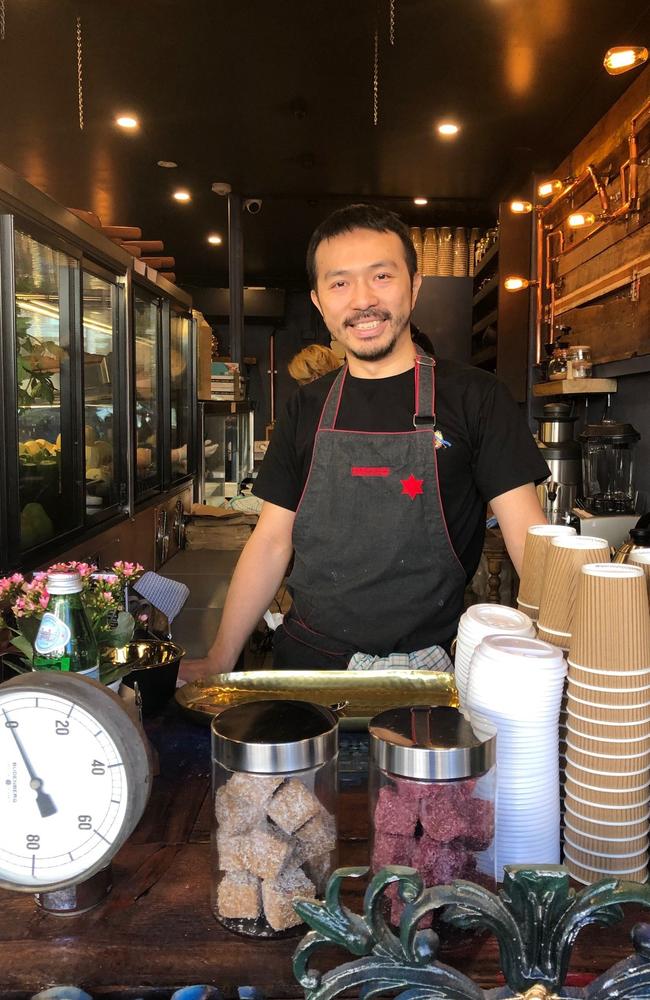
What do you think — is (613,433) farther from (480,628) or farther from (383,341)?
(480,628)

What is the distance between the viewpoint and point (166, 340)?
4.05m

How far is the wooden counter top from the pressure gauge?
0.21 ft

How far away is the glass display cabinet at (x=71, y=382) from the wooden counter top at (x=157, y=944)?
1.25 metres

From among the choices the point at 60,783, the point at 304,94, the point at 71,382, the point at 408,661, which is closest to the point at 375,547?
the point at 408,661

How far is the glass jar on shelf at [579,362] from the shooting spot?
165 inches

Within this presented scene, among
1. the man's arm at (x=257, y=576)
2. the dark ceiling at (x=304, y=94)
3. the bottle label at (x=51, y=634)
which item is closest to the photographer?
the bottle label at (x=51, y=634)

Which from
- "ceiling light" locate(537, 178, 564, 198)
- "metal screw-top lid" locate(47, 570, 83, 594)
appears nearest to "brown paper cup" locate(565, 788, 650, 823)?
"metal screw-top lid" locate(47, 570, 83, 594)

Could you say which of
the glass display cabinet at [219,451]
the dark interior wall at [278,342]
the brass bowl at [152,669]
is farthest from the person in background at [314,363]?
the dark interior wall at [278,342]

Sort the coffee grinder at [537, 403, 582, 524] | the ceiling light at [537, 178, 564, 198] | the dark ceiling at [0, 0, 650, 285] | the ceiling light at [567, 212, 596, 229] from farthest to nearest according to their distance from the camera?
the ceiling light at [537, 178, 564, 198]
the coffee grinder at [537, 403, 582, 524]
the ceiling light at [567, 212, 596, 229]
the dark ceiling at [0, 0, 650, 285]

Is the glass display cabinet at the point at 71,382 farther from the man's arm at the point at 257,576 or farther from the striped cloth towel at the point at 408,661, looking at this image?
the striped cloth towel at the point at 408,661

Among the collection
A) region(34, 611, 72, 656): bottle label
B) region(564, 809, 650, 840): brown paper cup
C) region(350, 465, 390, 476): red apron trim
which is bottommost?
region(564, 809, 650, 840): brown paper cup

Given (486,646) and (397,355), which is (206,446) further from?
→ (486,646)

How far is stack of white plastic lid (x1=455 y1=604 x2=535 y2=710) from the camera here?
0.94 metres

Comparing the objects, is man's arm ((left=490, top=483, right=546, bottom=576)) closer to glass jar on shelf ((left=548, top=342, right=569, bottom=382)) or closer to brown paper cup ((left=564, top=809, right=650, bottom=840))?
brown paper cup ((left=564, top=809, right=650, bottom=840))
